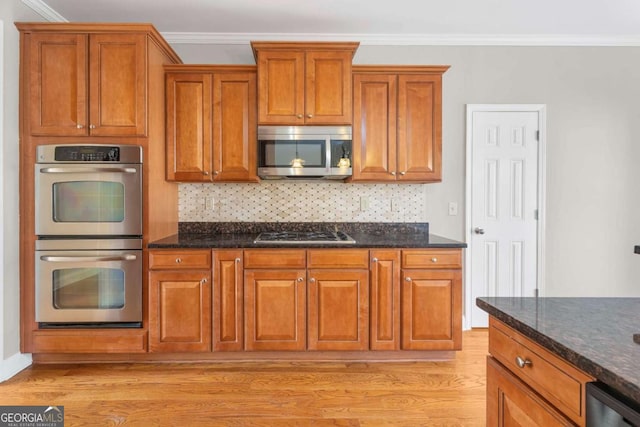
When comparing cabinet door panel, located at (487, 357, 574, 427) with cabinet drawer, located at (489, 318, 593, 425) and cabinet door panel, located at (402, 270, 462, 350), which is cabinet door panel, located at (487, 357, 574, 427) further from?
cabinet door panel, located at (402, 270, 462, 350)

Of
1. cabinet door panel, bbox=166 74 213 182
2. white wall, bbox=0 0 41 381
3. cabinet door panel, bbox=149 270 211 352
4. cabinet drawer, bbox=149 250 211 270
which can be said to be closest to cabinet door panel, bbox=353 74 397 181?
cabinet door panel, bbox=166 74 213 182

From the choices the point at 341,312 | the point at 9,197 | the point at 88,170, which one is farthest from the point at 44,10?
the point at 341,312

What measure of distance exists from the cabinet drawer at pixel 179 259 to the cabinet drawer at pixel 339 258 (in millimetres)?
750

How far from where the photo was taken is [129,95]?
2.59 metres

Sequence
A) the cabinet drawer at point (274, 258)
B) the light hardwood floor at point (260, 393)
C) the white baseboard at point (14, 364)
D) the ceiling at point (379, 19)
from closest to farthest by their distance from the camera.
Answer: the light hardwood floor at point (260, 393) → the white baseboard at point (14, 364) → the cabinet drawer at point (274, 258) → the ceiling at point (379, 19)

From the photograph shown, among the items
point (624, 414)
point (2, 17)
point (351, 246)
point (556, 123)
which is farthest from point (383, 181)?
point (2, 17)

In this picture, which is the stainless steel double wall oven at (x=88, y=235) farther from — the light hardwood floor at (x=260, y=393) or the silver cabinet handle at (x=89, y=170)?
the light hardwood floor at (x=260, y=393)

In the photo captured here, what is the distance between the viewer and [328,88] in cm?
287

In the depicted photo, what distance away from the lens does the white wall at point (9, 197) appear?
7.87 ft

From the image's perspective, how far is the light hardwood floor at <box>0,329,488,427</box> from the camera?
2.03 m

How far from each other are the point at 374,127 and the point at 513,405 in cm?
233

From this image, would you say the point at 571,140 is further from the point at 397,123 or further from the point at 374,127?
the point at 374,127

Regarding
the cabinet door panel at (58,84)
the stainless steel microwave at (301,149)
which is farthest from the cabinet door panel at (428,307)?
the cabinet door panel at (58,84)

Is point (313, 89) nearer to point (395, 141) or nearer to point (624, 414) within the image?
point (395, 141)
